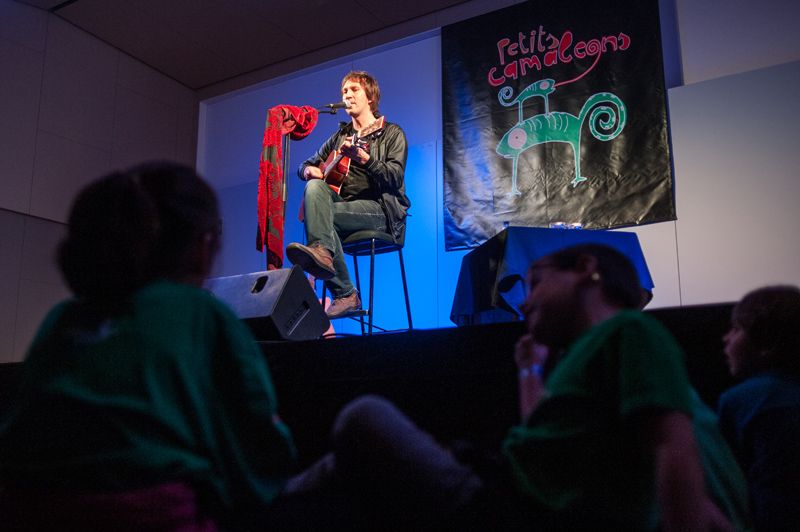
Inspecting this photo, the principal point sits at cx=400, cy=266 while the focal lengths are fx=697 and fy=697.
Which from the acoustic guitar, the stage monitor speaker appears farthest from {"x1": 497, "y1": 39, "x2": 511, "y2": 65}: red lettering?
the stage monitor speaker

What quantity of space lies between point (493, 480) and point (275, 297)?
143 centimetres

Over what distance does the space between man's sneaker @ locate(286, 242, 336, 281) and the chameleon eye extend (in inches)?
65.9

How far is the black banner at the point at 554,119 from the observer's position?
4016 mm

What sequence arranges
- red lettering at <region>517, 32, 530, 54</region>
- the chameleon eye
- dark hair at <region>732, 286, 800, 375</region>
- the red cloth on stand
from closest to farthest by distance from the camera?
dark hair at <region>732, 286, 800, 375</region>, the red cloth on stand, the chameleon eye, red lettering at <region>517, 32, 530, 54</region>

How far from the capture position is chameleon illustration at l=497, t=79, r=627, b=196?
4137 mm

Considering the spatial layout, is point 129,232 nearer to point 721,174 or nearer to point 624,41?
point 721,174

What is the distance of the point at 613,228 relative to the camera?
402cm

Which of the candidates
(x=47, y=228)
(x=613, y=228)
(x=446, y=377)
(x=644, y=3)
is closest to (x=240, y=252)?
(x=47, y=228)

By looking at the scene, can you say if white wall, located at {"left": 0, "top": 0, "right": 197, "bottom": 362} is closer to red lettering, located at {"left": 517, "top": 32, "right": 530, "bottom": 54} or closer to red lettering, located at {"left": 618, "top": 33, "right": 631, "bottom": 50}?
red lettering, located at {"left": 517, "top": 32, "right": 530, "bottom": 54}

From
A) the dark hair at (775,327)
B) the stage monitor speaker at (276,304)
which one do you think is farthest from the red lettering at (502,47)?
the dark hair at (775,327)

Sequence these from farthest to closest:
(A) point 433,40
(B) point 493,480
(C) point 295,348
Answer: (A) point 433,40 → (C) point 295,348 → (B) point 493,480

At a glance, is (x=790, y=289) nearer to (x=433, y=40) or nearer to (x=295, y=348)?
(x=295, y=348)

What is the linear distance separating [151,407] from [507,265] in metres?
1.97

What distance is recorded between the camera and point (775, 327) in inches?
56.6
